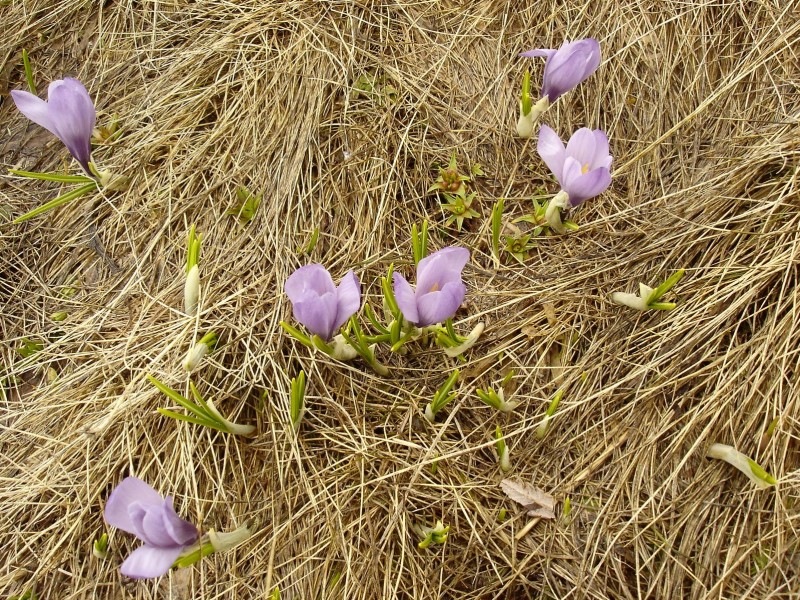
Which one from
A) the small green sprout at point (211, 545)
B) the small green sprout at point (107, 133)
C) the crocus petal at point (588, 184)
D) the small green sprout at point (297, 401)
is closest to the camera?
the small green sprout at point (211, 545)

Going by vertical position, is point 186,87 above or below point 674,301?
above

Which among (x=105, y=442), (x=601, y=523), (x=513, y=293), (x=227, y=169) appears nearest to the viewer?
(x=601, y=523)

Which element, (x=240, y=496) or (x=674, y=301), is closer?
(x=240, y=496)

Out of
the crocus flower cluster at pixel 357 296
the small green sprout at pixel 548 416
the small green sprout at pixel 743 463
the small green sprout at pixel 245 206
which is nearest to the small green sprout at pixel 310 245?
the small green sprout at pixel 245 206

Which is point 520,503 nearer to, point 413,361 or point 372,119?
point 413,361

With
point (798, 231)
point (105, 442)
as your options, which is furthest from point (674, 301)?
point (105, 442)

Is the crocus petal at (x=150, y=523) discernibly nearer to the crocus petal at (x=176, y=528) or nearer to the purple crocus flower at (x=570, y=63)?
the crocus petal at (x=176, y=528)

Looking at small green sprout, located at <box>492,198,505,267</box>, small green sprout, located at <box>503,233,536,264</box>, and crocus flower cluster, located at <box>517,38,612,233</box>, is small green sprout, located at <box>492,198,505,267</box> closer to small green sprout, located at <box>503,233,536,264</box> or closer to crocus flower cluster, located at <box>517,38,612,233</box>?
small green sprout, located at <box>503,233,536,264</box>
